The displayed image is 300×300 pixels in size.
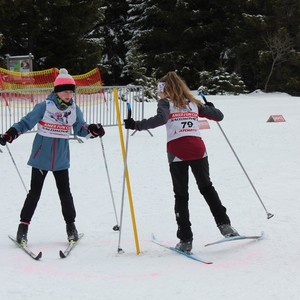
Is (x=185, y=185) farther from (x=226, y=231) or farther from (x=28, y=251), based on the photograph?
(x=28, y=251)

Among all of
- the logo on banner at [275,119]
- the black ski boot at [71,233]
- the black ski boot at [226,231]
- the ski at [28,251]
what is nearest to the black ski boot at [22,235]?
the ski at [28,251]

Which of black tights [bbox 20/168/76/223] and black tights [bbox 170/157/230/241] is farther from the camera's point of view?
black tights [bbox 20/168/76/223]

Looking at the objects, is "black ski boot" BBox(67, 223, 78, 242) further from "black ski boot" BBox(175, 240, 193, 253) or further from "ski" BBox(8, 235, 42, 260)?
"black ski boot" BBox(175, 240, 193, 253)

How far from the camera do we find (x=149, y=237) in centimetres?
528

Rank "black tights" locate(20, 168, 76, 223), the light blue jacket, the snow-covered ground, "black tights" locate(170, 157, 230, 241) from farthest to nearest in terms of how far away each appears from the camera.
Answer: "black tights" locate(20, 168, 76, 223) < the light blue jacket < "black tights" locate(170, 157, 230, 241) < the snow-covered ground

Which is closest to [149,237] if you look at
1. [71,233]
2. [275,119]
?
[71,233]

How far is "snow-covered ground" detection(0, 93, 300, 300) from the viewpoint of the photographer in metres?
3.80

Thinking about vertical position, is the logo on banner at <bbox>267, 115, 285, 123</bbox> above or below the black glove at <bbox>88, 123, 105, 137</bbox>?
below

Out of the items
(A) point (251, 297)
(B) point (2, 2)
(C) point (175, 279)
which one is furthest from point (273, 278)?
(B) point (2, 2)

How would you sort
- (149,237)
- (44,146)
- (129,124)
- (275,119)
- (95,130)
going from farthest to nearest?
1. (275,119)
2. (149,237)
3. (95,130)
4. (44,146)
5. (129,124)

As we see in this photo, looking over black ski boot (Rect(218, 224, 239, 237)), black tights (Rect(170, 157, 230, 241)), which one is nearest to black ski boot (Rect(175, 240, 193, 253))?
black tights (Rect(170, 157, 230, 241))

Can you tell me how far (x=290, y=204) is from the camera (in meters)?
6.53

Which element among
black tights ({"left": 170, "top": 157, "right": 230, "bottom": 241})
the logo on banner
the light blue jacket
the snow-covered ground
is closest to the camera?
the snow-covered ground

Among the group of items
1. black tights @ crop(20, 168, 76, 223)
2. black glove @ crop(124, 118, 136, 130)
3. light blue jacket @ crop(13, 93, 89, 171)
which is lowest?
black tights @ crop(20, 168, 76, 223)
